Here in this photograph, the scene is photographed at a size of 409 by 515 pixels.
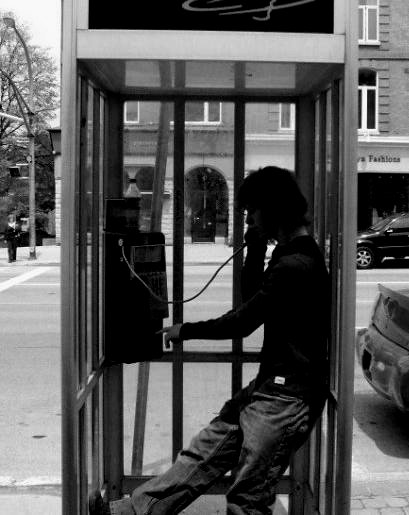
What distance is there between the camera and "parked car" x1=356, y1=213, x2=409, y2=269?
19.2m

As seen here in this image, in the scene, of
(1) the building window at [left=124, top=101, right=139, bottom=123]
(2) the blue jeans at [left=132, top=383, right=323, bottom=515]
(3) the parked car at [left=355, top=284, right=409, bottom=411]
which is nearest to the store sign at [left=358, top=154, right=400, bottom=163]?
(3) the parked car at [left=355, top=284, right=409, bottom=411]

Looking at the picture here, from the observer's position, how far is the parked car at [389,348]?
203 inches

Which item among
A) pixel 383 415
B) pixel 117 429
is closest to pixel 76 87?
pixel 117 429

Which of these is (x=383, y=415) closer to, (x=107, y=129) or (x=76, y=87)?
(x=107, y=129)

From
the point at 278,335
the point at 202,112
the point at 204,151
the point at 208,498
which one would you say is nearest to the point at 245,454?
the point at 278,335

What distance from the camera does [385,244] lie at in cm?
1931

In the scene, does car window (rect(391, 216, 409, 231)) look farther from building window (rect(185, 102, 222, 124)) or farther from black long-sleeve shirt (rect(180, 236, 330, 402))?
black long-sleeve shirt (rect(180, 236, 330, 402))

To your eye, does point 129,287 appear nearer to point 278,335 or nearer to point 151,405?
point 151,405

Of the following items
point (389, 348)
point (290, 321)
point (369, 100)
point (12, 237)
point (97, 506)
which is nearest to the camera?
Answer: point (290, 321)

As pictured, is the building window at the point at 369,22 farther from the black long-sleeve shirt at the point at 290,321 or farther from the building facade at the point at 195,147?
the black long-sleeve shirt at the point at 290,321

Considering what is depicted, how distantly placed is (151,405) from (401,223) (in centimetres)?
1633

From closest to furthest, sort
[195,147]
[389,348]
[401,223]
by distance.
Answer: [195,147] → [389,348] → [401,223]

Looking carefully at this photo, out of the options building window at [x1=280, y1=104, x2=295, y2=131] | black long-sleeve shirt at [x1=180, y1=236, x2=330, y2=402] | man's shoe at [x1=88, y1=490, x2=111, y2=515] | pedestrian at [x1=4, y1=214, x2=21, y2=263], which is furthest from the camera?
pedestrian at [x1=4, y1=214, x2=21, y2=263]

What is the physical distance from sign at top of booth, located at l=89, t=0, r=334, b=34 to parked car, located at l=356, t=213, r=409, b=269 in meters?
16.8
